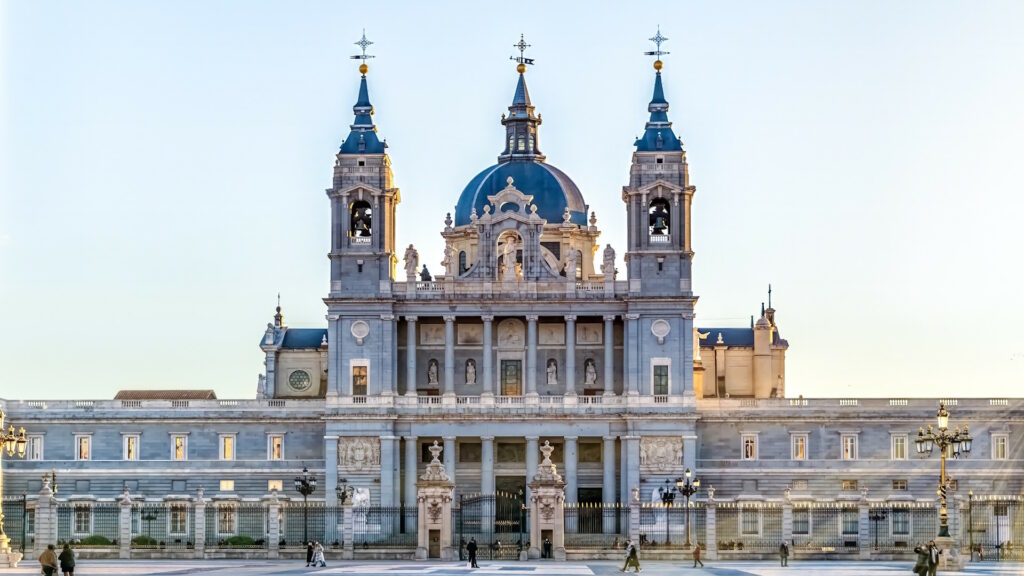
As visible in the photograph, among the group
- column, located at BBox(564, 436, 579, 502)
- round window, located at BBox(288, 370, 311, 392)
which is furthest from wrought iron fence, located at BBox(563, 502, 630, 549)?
round window, located at BBox(288, 370, 311, 392)

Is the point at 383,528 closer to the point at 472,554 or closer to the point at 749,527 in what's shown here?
the point at 749,527

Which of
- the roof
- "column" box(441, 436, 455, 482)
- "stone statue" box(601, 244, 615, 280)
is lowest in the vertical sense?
"column" box(441, 436, 455, 482)

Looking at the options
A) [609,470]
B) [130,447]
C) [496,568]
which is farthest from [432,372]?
[496,568]

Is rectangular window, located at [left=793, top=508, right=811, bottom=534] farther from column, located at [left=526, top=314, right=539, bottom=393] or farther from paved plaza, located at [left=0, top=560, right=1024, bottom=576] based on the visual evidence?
paved plaza, located at [left=0, top=560, right=1024, bottom=576]

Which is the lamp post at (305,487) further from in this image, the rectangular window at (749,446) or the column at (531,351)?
the rectangular window at (749,446)

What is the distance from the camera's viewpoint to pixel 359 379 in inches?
4456

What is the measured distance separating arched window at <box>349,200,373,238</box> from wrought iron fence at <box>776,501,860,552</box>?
29707 millimetres

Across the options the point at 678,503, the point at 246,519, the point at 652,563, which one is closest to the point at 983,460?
the point at 678,503

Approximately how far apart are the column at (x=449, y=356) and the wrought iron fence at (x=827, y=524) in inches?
842

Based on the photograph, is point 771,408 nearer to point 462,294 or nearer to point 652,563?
point 462,294

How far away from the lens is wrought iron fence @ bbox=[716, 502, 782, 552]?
90.0m

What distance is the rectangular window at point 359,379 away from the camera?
113 meters

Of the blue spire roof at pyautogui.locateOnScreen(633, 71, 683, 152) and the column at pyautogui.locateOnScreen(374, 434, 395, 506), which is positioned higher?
the blue spire roof at pyautogui.locateOnScreen(633, 71, 683, 152)

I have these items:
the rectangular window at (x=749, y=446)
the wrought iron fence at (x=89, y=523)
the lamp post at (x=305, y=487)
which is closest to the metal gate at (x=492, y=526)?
the lamp post at (x=305, y=487)
